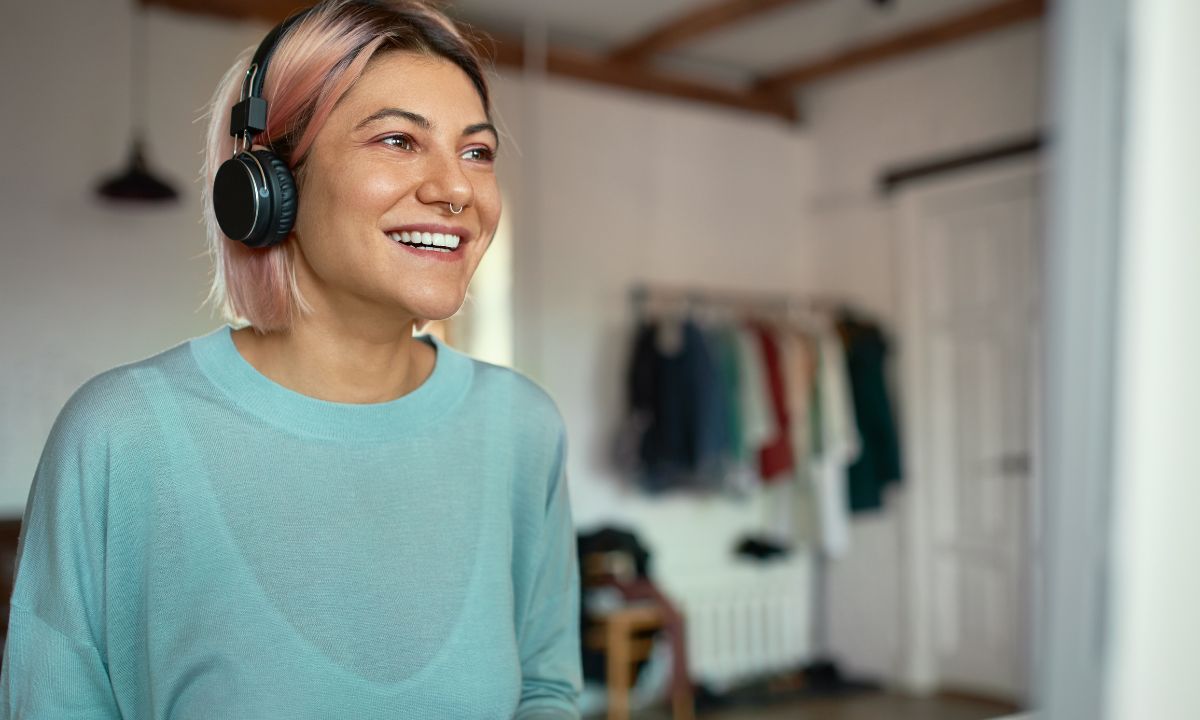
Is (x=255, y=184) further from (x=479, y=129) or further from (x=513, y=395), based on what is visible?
(x=513, y=395)

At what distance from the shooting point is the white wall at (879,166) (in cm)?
326

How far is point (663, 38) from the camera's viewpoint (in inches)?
114

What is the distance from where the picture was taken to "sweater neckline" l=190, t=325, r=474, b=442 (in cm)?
66

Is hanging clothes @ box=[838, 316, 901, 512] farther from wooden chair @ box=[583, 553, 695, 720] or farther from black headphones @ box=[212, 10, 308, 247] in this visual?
black headphones @ box=[212, 10, 308, 247]

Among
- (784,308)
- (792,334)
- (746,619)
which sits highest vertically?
(784,308)

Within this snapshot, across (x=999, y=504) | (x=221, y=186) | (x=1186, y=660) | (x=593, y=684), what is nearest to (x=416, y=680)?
(x=221, y=186)

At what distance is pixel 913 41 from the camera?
11.0ft

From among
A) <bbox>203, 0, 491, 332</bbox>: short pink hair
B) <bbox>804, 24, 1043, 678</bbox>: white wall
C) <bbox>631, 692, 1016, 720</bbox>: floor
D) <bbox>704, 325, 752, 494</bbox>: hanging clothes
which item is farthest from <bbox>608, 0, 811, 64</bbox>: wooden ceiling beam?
<bbox>203, 0, 491, 332</bbox>: short pink hair

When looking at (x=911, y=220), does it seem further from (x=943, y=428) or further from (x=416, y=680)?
(x=416, y=680)

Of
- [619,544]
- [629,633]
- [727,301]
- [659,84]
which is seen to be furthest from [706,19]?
[629,633]

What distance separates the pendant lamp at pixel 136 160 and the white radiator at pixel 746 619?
104 inches

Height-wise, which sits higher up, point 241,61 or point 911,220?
point 911,220

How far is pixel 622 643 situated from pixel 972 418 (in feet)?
4.49

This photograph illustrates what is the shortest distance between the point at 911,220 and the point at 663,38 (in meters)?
1.14
